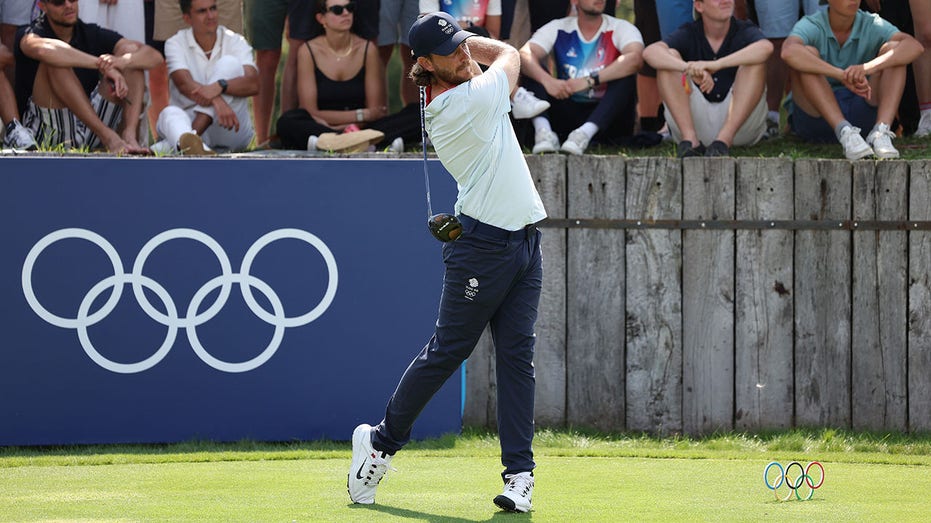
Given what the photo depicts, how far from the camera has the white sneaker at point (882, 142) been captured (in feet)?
27.6

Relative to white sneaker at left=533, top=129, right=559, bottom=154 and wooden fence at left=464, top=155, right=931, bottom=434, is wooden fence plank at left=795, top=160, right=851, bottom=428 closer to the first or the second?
wooden fence at left=464, top=155, right=931, bottom=434

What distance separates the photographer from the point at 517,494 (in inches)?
204

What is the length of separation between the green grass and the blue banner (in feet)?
0.75

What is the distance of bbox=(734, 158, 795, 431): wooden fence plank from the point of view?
8.14 m

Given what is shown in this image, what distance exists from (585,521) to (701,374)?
134 inches

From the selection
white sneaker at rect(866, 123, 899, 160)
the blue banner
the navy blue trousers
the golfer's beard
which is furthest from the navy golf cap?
white sneaker at rect(866, 123, 899, 160)

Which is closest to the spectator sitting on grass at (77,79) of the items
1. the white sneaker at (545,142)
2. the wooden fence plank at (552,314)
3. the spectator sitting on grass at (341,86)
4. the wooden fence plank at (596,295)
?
the spectator sitting on grass at (341,86)

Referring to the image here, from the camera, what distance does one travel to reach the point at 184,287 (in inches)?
297

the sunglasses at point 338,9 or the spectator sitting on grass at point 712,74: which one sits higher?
the sunglasses at point 338,9

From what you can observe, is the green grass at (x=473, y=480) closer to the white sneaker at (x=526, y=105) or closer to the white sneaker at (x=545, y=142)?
the white sneaker at (x=545, y=142)

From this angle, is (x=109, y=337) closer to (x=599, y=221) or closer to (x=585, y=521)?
(x=599, y=221)

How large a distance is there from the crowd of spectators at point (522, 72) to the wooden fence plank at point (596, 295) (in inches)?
26.4

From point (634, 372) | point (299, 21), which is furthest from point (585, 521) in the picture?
point (299, 21)

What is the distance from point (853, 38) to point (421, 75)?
5095 millimetres
